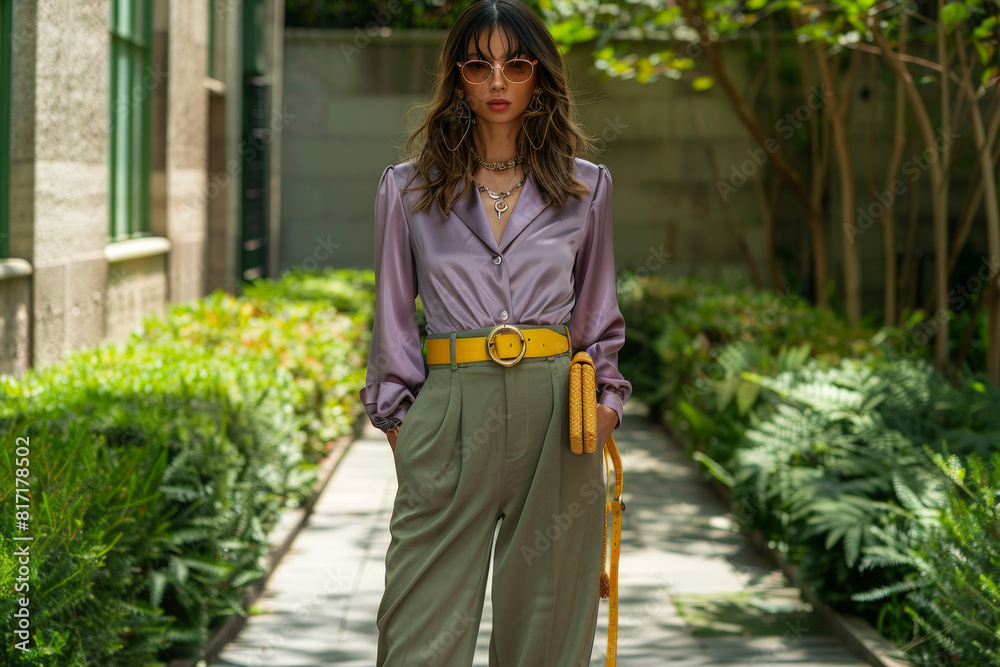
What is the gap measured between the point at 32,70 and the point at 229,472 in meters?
2.73

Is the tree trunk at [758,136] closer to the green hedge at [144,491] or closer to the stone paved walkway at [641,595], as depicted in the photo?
the stone paved walkway at [641,595]

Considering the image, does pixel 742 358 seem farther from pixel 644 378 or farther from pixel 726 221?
pixel 726 221

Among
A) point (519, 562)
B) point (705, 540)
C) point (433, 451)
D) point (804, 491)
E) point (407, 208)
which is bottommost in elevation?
point (705, 540)

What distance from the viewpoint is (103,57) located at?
7070mm

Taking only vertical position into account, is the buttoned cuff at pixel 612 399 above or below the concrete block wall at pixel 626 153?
below

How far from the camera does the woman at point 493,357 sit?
271 cm

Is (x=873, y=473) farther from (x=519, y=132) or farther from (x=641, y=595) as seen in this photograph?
(x=519, y=132)

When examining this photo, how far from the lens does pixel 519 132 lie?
2.95m

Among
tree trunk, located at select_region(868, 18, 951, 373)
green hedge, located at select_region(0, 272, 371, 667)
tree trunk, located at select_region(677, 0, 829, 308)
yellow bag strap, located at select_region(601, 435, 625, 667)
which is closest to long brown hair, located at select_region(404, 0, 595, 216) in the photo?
yellow bag strap, located at select_region(601, 435, 625, 667)

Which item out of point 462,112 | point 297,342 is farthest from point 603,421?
point 297,342

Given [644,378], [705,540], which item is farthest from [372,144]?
[705,540]

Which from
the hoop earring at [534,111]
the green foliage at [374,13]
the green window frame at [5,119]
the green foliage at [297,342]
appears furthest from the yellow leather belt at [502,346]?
the green foliage at [374,13]

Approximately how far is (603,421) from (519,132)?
79 centimetres

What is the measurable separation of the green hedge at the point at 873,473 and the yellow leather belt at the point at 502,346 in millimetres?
1712
